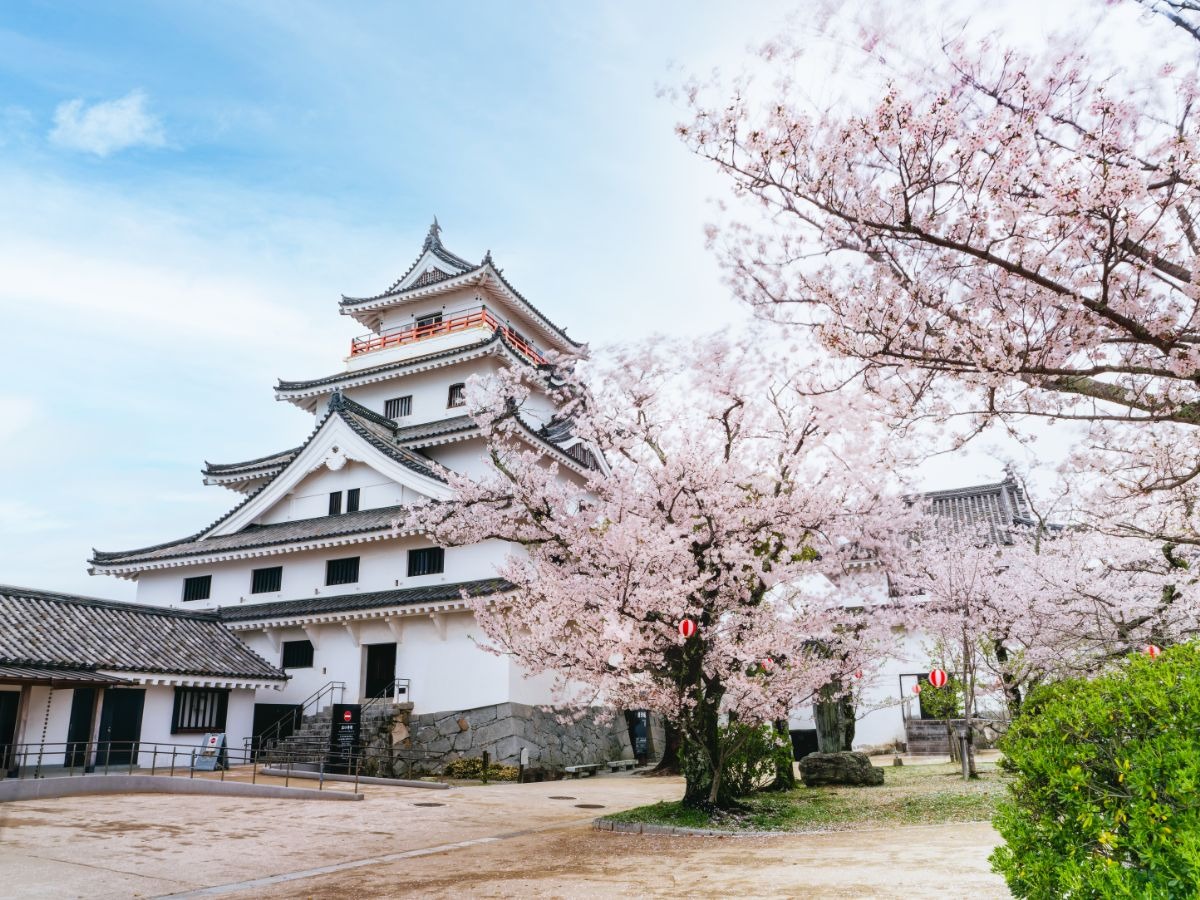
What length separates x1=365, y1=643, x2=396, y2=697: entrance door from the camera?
24156 mm

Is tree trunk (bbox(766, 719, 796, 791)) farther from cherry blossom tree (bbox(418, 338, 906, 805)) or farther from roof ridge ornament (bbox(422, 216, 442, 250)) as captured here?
roof ridge ornament (bbox(422, 216, 442, 250))

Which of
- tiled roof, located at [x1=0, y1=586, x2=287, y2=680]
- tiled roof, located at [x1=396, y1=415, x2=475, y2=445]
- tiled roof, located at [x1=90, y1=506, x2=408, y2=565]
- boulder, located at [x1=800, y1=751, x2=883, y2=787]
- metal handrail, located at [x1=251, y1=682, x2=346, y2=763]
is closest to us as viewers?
boulder, located at [x1=800, y1=751, x2=883, y2=787]

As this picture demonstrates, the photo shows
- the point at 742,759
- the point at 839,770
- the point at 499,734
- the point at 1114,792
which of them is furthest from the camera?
the point at 499,734

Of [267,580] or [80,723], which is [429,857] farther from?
[267,580]

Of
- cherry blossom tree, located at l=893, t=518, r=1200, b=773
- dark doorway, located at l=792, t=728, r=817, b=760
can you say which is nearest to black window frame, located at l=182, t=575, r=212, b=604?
dark doorway, located at l=792, t=728, r=817, b=760

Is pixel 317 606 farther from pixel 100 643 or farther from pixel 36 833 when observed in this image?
pixel 36 833

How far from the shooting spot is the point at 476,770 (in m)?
21.4

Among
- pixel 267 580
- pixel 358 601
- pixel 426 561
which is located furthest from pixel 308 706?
pixel 426 561

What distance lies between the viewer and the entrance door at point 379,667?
24.2 m

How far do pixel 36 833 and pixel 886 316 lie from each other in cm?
1318

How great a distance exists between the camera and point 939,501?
35312 mm

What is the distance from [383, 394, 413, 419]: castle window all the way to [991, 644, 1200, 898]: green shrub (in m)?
27.9

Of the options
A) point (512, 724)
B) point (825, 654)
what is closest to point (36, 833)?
point (512, 724)

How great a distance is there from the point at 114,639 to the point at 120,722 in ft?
7.13
